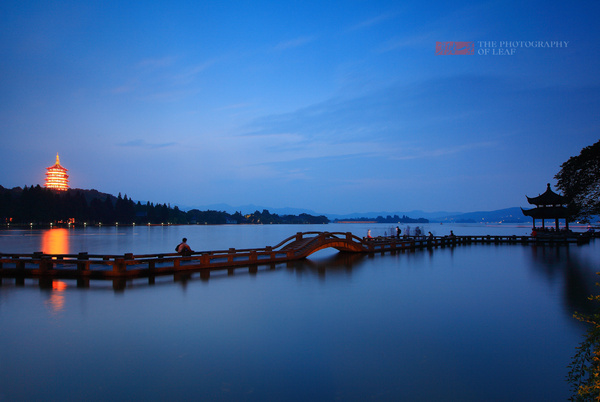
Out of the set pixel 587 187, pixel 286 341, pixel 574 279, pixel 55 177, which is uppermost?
pixel 55 177

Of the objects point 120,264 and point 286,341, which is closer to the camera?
point 286,341

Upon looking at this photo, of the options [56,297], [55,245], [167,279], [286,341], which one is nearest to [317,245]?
[167,279]

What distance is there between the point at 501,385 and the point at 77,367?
648cm

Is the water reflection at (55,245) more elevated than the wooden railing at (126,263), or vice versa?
the wooden railing at (126,263)

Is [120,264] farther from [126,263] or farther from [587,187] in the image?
[587,187]

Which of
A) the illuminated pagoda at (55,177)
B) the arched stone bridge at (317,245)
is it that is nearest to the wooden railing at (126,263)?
the arched stone bridge at (317,245)

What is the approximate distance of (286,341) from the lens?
734 centimetres

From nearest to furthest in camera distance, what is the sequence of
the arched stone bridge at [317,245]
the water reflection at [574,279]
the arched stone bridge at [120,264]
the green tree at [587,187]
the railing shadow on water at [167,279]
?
the water reflection at [574,279] → the railing shadow on water at [167,279] → the arched stone bridge at [120,264] → the green tree at [587,187] → the arched stone bridge at [317,245]

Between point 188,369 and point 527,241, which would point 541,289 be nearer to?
point 188,369

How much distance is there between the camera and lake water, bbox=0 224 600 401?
5.23 m

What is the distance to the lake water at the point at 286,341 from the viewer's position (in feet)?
17.2

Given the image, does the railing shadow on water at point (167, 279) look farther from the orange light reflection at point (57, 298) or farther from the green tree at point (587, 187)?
the green tree at point (587, 187)

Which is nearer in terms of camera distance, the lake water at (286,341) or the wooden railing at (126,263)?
the lake water at (286,341)

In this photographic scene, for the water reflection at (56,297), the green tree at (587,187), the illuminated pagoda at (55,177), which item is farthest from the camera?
the illuminated pagoda at (55,177)
